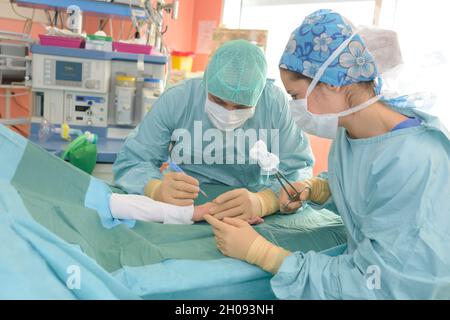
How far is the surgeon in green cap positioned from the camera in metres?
1.47

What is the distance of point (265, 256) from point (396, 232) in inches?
12.3

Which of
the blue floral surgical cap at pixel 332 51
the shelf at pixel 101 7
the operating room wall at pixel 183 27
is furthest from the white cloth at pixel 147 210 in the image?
the operating room wall at pixel 183 27

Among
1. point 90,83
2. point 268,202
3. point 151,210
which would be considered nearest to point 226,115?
point 268,202

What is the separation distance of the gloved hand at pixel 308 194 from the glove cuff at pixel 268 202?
0.02m

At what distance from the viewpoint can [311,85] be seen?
110 centimetres

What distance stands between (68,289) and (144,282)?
0.59 ft

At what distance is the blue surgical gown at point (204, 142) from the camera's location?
167cm

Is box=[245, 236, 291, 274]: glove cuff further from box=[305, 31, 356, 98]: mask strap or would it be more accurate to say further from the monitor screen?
the monitor screen

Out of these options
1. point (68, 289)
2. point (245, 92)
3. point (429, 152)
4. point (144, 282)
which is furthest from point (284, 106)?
point (68, 289)

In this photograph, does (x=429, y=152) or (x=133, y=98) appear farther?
(x=133, y=98)

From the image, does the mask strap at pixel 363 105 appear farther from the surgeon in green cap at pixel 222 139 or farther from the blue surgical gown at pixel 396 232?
the surgeon in green cap at pixel 222 139
